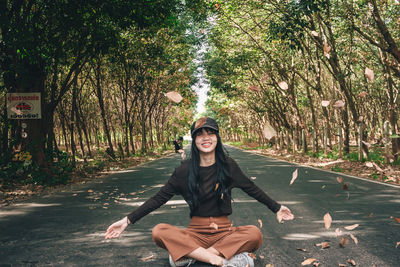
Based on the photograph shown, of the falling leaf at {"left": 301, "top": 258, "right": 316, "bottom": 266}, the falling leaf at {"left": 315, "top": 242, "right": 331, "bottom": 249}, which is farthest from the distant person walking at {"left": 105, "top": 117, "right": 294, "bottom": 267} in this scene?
the falling leaf at {"left": 315, "top": 242, "right": 331, "bottom": 249}

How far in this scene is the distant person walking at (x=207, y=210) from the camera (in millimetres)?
3658

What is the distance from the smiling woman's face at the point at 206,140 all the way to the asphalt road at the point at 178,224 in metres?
1.31

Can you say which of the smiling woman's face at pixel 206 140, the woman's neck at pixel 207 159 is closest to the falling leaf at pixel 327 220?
the woman's neck at pixel 207 159

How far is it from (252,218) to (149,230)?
5.57ft

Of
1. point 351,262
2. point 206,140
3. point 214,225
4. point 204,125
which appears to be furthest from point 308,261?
point 204,125

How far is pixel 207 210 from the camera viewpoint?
3.87 m

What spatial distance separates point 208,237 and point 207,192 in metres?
0.47

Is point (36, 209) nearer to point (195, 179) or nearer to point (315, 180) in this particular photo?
point (195, 179)

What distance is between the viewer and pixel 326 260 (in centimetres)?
389

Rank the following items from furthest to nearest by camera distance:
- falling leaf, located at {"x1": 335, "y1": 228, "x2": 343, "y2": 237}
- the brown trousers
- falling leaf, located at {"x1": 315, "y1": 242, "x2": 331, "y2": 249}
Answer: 1. falling leaf, located at {"x1": 335, "y1": 228, "x2": 343, "y2": 237}
2. falling leaf, located at {"x1": 315, "y1": 242, "x2": 331, "y2": 249}
3. the brown trousers

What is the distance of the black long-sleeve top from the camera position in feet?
12.6

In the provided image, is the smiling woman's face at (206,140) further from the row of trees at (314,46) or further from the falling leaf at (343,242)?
the row of trees at (314,46)

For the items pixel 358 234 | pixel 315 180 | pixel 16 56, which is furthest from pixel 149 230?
pixel 16 56

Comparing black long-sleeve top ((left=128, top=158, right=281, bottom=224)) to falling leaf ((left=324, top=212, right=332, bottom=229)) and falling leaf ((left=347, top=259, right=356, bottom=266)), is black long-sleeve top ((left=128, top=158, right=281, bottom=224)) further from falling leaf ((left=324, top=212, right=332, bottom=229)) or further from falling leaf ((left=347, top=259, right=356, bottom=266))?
falling leaf ((left=324, top=212, right=332, bottom=229))
